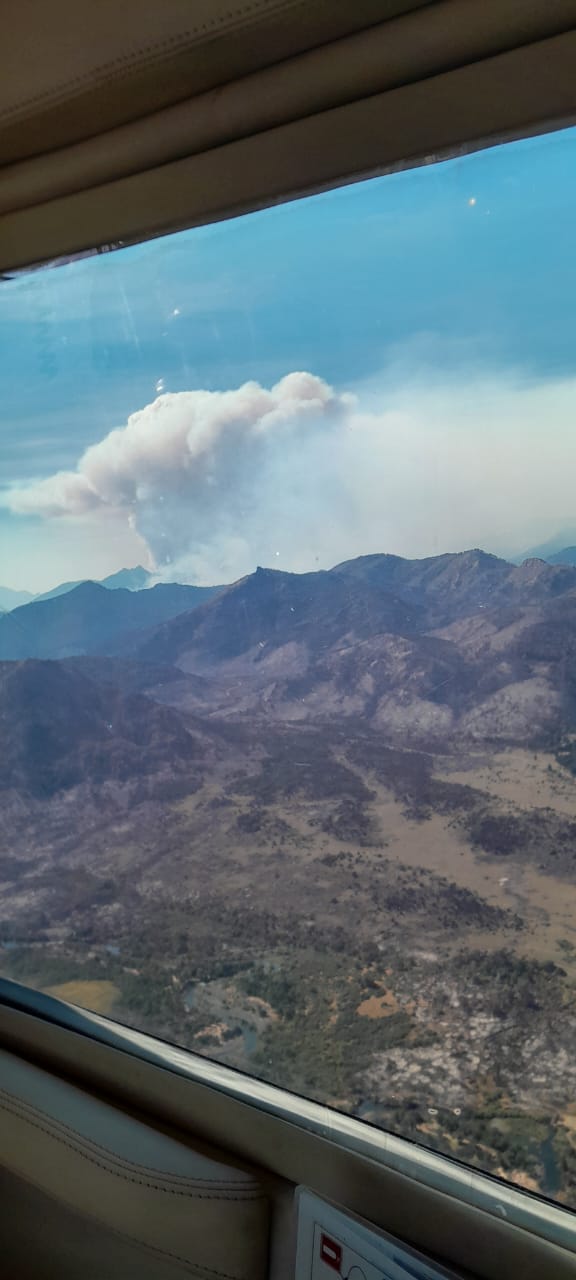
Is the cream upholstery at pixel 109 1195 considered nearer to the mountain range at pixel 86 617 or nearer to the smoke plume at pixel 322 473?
the mountain range at pixel 86 617

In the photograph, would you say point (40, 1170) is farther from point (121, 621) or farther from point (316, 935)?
point (121, 621)

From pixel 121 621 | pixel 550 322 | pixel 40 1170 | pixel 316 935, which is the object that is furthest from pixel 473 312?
pixel 40 1170

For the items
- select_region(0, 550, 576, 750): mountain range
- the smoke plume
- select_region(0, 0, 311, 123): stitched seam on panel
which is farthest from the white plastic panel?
select_region(0, 0, 311, 123): stitched seam on panel

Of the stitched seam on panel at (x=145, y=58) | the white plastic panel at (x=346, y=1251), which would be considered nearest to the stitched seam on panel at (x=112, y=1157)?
the white plastic panel at (x=346, y=1251)

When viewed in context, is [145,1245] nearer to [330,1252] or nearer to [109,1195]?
[109,1195]

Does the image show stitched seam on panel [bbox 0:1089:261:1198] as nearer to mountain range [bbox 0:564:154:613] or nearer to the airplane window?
the airplane window
